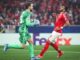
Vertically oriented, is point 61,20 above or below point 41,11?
below

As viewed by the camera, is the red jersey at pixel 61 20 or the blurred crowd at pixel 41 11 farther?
the blurred crowd at pixel 41 11

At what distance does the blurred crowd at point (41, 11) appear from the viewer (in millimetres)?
27241

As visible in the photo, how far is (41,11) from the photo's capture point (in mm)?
28250

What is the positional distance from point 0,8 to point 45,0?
350 centimetres

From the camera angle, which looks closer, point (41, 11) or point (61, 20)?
point (61, 20)

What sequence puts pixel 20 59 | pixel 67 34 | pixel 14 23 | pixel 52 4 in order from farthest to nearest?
pixel 52 4 → pixel 14 23 → pixel 67 34 → pixel 20 59

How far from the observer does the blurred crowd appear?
2724 centimetres

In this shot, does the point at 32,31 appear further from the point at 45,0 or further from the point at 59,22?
the point at 59,22

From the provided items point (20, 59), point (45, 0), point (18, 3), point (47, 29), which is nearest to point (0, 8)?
point (18, 3)

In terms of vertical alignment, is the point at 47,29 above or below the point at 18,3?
below

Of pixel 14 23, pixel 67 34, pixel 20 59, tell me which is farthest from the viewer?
pixel 14 23

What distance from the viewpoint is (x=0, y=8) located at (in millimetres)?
29281

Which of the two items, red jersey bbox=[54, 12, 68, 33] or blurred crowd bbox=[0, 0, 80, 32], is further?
blurred crowd bbox=[0, 0, 80, 32]

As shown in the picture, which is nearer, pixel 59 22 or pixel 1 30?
pixel 59 22
